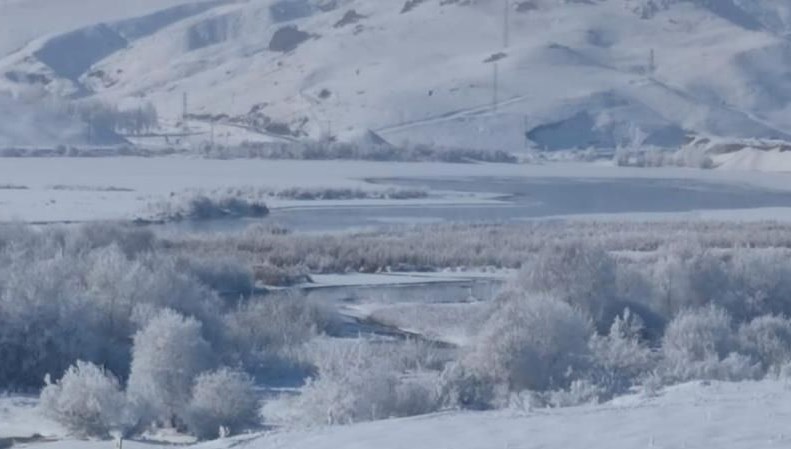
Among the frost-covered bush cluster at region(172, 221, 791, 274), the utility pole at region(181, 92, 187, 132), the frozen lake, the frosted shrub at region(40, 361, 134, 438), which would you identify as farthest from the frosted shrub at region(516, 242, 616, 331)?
the utility pole at region(181, 92, 187, 132)

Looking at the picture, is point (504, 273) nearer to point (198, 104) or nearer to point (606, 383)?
point (606, 383)

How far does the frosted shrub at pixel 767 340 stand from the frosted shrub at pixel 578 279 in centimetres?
248

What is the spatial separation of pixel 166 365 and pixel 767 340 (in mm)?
8226

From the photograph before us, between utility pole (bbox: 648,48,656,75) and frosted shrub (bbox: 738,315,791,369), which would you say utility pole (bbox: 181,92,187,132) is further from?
frosted shrub (bbox: 738,315,791,369)

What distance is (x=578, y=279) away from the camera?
89.8 feet

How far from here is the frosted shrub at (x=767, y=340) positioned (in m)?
23.1

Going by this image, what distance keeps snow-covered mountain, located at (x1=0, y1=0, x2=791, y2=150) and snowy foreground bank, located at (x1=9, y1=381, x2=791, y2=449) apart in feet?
320

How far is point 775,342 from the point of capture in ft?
78.1

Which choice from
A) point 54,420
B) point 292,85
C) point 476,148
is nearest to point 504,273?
point 54,420

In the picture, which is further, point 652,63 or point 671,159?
point 652,63

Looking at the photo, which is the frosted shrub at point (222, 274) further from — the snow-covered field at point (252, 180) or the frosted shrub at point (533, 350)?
the snow-covered field at point (252, 180)

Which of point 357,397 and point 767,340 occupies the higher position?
point 357,397

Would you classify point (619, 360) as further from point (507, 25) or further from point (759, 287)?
point (507, 25)

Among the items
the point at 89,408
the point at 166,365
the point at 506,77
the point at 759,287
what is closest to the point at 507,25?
the point at 506,77
